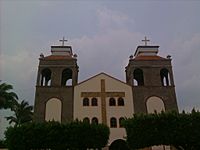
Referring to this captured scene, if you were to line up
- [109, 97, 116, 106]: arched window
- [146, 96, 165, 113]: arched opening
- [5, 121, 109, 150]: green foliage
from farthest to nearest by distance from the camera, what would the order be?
[146, 96, 165, 113]: arched opening, [109, 97, 116, 106]: arched window, [5, 121, 109, 150]: green foliage

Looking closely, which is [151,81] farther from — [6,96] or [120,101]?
[6,96]

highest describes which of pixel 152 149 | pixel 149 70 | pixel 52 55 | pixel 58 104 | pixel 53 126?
pixel 52 55

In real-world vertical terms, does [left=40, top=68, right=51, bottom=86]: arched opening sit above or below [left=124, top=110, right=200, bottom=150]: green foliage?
above

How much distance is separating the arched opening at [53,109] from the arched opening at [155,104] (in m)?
11.6

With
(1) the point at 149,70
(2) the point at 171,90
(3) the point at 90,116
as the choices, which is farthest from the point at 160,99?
(3) the point at 90,116

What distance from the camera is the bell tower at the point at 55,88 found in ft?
118

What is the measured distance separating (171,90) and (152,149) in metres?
8.47

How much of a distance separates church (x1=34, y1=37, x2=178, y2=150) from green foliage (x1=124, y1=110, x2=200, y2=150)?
9824 mm

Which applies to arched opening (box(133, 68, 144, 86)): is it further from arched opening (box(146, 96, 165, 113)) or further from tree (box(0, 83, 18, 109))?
tree (box(0, 83, 18, 109))

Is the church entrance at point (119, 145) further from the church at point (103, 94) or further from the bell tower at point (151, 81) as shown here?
the bell tower at point (151, 81)

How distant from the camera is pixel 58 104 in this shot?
36.4m

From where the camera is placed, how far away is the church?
117 feet

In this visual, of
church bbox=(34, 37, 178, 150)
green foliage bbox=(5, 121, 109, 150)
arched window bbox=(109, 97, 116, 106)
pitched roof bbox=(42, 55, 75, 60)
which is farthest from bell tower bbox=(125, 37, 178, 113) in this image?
green foliage bbox=(5, 121, 109, 150)

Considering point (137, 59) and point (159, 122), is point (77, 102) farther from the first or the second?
point (159, 122)
